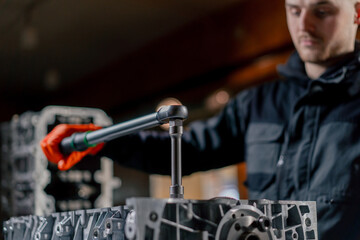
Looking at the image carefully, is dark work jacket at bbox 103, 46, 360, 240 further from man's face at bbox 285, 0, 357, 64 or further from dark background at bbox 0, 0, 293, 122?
dark background at bbox 0, 0, 293, 122

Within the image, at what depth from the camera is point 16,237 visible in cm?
92

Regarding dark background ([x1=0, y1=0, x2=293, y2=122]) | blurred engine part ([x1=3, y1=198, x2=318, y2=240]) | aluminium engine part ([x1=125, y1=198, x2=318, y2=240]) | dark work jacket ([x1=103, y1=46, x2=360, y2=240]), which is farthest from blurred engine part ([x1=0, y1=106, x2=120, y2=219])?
aluminium engine part ([x1=125, y1=198, x2=318, y2=240])

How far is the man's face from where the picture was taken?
113 centimetres

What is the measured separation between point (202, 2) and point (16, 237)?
2.36m

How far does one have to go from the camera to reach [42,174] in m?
2.12

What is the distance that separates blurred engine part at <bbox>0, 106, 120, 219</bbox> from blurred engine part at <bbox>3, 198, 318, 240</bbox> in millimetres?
1218

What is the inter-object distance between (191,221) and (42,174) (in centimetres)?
159

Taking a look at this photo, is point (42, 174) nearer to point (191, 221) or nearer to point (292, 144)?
point (292, 144)

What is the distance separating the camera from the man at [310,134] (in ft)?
3.54

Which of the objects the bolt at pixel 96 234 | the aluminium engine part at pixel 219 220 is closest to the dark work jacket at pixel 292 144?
the aluminium engine part at pixel 219 220

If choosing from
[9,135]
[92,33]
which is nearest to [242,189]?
[92,33]

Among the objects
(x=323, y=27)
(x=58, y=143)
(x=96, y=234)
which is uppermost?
(x=323, y=27)

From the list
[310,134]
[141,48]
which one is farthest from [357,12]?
[141,48]

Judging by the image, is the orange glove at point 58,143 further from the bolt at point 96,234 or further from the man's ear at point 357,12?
the man's ear at point 357,12
